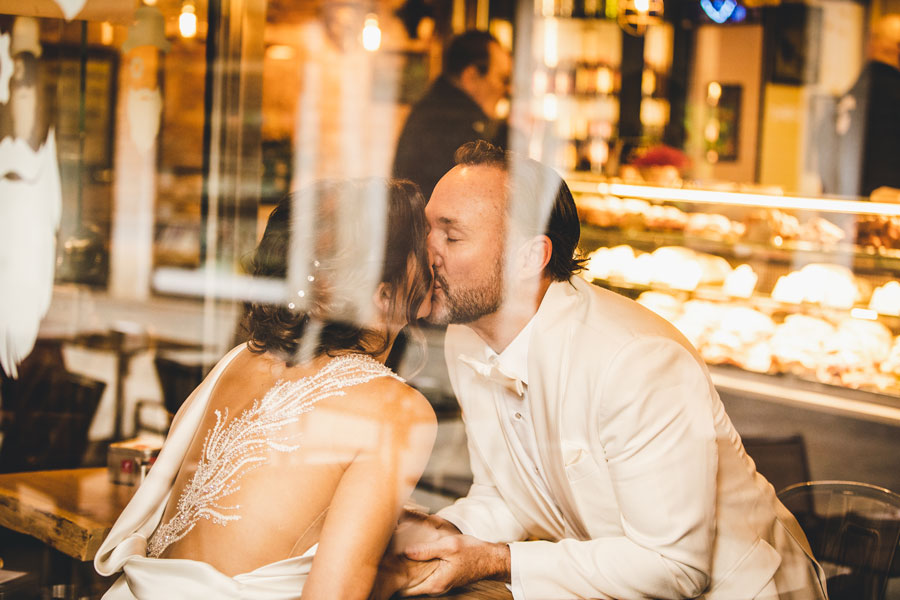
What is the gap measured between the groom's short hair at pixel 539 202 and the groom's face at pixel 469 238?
3 centimetres

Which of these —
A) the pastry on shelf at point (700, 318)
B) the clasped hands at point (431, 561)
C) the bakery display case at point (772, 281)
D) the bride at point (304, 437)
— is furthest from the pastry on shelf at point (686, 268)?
the clasped hands at point (431, 561)

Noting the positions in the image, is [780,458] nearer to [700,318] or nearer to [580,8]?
[700,318]

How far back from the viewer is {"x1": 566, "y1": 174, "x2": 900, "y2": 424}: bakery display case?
277 cm

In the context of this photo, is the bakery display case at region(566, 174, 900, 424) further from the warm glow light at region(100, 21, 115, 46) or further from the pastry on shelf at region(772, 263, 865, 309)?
the warm glow light at region(100, 21, 115, 46)

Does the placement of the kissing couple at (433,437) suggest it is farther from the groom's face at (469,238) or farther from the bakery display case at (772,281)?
the bakery display case at (772,281)

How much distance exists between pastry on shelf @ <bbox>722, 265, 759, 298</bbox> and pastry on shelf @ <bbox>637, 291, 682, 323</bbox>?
30 centimetres

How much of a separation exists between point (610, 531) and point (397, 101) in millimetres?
4031

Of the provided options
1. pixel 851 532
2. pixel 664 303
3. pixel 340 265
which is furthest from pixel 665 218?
pixel 340 265

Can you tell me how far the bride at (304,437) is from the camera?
70.9 inches

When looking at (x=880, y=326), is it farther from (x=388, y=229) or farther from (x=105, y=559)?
(x=105, y=559)

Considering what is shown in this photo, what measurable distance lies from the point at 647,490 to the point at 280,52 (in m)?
3.81

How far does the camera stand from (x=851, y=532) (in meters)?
2.24

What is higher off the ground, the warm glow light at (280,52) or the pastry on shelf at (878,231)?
the warm glow light at (280,52)

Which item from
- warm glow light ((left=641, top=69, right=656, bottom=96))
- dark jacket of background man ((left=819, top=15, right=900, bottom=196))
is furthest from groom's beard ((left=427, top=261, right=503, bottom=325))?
warm glow light ((left=641, top=69, right=656, bottom=96))
